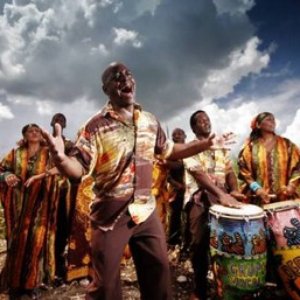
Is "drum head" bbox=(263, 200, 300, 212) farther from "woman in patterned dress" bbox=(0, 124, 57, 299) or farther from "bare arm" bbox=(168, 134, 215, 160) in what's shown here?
"woman in patterned dress" bbox=(0, 124, 57, 299)

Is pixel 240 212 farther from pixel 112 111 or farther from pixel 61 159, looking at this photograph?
pixel 61 159

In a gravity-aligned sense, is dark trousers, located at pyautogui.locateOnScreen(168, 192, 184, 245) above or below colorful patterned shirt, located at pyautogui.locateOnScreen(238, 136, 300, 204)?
below

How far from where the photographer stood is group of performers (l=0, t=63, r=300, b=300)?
292 cm

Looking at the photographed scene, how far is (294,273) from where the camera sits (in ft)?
13.3

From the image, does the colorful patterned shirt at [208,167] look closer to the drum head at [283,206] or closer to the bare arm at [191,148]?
the drum head at [283,206]

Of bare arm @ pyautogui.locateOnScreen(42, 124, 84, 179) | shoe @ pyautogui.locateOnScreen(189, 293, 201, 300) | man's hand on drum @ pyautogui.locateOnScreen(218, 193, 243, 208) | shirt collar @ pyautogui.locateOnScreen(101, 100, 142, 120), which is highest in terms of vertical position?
shirt collar @ pyautogui.locateOnScreen(101, 100, 142, 120)

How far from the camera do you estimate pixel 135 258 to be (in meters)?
Result: 3.04

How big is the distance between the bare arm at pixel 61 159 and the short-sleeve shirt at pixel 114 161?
0.13 m

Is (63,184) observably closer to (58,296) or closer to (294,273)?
(58,296)

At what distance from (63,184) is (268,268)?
2911 millimetres

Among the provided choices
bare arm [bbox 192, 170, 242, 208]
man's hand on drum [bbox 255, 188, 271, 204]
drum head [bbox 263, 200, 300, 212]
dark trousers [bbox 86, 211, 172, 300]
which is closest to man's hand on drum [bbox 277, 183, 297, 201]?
man's hand on drum [bbox 255, 188, 271, 204]

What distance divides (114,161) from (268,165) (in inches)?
109

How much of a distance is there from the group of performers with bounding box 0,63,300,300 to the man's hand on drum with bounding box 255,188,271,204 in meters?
0.02

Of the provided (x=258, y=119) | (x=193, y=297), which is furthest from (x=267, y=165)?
(x=193, y=297)
